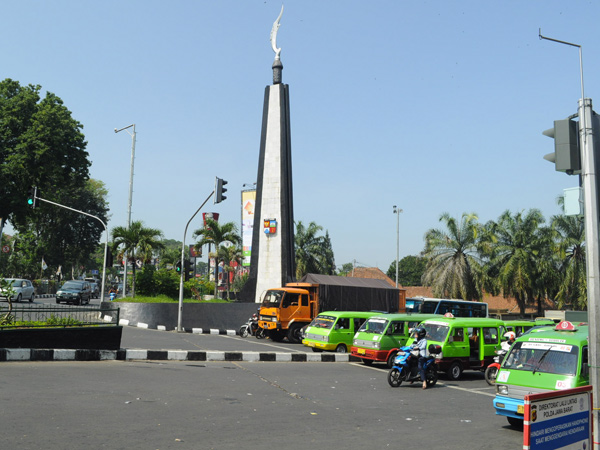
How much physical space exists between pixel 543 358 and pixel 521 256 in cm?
3827

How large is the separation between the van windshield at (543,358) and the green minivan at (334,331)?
451 inches

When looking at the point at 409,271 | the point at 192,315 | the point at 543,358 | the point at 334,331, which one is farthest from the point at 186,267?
the point at 409,271

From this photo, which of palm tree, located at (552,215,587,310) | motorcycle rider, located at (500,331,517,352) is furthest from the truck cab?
palm tree, located at (552,215,587,310)

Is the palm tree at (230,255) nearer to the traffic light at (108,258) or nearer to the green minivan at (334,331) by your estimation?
the traffic light at (108,258)

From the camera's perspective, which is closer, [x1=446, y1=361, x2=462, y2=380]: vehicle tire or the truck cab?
[x1=446, y1=361, x2=462, y2=380]: vehicle tire

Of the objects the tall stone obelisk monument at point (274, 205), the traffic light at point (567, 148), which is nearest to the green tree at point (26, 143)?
the tall stone obelisk monument at point (274, 205)

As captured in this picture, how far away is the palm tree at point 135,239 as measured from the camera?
120 feet

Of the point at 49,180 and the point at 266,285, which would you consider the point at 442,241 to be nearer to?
the point at 266,285

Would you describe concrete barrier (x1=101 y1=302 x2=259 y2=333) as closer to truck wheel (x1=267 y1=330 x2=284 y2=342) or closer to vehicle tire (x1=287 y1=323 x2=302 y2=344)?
truck wheel (x1=267 y1=330 x2=284 y2=342)

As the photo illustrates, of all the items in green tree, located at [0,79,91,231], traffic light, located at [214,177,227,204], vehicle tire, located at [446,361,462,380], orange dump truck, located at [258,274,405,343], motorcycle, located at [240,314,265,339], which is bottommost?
vehicle tire, located at [446,361,462,380]

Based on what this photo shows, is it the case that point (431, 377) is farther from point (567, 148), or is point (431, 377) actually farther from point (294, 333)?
point (294, 333)

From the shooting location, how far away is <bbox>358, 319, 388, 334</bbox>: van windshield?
61.1ft

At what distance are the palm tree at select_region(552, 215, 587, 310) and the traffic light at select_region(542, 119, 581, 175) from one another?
139ft

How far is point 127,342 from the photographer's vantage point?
66.3ft
